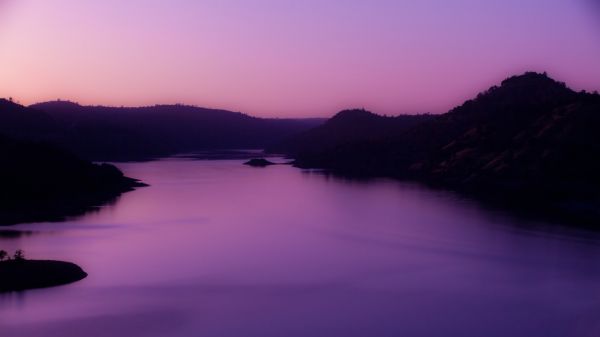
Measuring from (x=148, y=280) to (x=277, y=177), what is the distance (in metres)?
60.4

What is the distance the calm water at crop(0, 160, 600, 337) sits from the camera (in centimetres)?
2173

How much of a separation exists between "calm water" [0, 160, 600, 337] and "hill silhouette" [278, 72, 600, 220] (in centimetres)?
1514

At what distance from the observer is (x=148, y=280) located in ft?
89.1

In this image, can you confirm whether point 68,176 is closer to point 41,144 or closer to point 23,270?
point 41,144

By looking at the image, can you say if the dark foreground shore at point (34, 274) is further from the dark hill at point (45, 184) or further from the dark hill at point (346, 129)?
the dark hill at point (346, 129)

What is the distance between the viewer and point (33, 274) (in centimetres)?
2486

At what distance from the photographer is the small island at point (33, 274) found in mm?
23984

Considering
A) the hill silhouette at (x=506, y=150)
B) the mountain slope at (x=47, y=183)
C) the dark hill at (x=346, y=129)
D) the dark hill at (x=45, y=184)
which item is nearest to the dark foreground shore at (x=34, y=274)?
the mountain slope at (x=47, y=183)

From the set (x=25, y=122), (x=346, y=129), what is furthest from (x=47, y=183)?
(x=346, y=129)

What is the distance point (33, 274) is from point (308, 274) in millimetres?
11480

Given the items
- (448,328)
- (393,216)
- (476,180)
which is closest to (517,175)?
(476,180)

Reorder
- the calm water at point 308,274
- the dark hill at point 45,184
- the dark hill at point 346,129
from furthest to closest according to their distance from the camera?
the dark hill at point 346,129, the dark hill at point 45,184, the calm water at point 308,274

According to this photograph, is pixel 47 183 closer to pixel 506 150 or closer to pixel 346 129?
pixel 506 150

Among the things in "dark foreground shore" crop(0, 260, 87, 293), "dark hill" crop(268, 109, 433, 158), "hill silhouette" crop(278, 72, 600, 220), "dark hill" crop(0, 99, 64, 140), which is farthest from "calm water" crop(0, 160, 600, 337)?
"dark hill" crop(268, 109, 433, 158)
